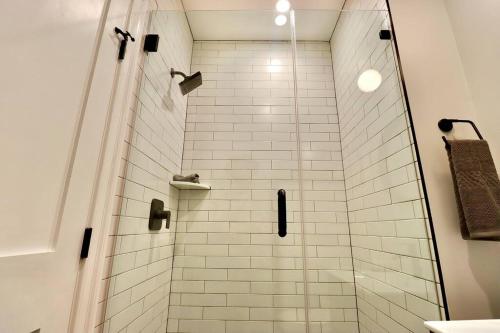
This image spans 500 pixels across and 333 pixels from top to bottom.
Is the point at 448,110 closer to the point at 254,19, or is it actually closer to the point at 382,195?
the point at 382,195

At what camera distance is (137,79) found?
1.24 m

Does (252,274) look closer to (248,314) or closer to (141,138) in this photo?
(248,314)

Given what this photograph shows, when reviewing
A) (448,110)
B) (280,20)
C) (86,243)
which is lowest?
(86,243)

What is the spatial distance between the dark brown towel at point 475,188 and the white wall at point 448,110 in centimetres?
7

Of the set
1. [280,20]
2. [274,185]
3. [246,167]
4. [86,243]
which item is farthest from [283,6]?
[86,243]

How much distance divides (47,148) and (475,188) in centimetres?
154

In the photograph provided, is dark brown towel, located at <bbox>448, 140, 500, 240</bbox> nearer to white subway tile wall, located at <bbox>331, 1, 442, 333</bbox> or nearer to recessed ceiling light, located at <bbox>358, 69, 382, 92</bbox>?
white subway tile wall, located at <bbox>331, 1, 442, 333</bbox>

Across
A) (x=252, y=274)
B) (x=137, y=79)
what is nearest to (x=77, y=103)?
(x=137, y=79)

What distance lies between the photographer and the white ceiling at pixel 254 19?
1.91 m

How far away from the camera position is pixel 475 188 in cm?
100

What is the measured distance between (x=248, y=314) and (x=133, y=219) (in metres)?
1.04

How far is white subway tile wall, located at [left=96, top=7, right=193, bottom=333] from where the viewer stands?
3.56ft

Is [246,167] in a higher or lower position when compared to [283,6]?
lower

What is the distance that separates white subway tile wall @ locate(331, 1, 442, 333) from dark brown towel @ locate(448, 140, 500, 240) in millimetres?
140
